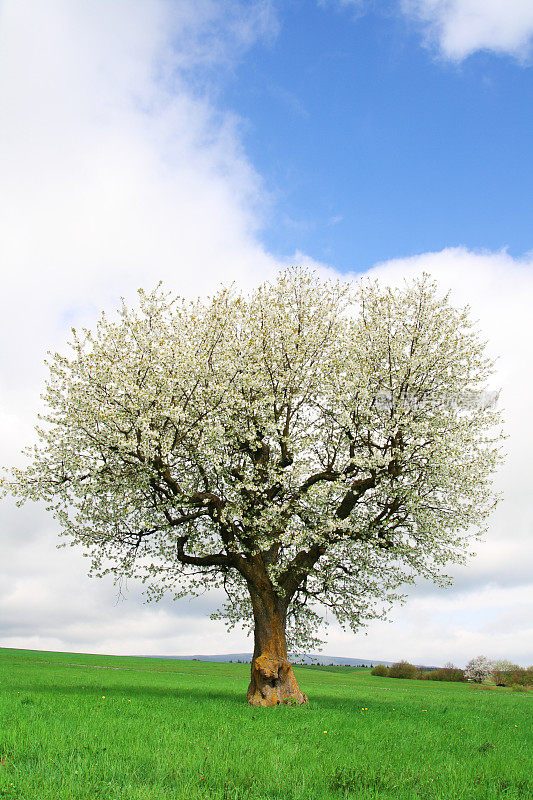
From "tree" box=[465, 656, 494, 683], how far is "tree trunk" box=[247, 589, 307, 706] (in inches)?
2084

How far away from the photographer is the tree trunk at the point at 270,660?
23703 mm

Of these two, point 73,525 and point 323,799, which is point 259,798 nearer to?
point 323,799

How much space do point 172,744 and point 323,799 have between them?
425 cm

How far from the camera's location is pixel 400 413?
82.1 feet

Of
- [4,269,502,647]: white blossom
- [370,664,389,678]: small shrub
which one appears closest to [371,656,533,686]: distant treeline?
[370,664,389,678]: small shrub

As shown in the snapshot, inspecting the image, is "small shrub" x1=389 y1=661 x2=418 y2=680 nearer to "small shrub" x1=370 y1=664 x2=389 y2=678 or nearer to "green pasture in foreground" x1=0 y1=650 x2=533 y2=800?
"small shrub" x1=370 y1=664 x2=389 y2=678

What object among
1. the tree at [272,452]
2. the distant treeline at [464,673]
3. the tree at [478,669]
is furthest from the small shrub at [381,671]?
the tree at [272,452]

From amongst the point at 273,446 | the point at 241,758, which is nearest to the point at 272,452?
the point at 273,446

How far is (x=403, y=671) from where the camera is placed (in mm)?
70625

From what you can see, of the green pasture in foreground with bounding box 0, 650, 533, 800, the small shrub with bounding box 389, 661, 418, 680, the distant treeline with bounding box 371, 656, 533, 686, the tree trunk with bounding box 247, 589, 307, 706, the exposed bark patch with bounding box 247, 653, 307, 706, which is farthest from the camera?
the small shrub with bounding box 389, 661, 418, 680

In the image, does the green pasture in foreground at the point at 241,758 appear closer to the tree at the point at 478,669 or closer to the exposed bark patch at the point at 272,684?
the exposed bark patch at the point at 272,684

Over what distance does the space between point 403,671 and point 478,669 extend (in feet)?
29.3

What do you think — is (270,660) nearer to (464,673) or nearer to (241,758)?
(241,758)

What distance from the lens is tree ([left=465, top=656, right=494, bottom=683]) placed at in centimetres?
6750
